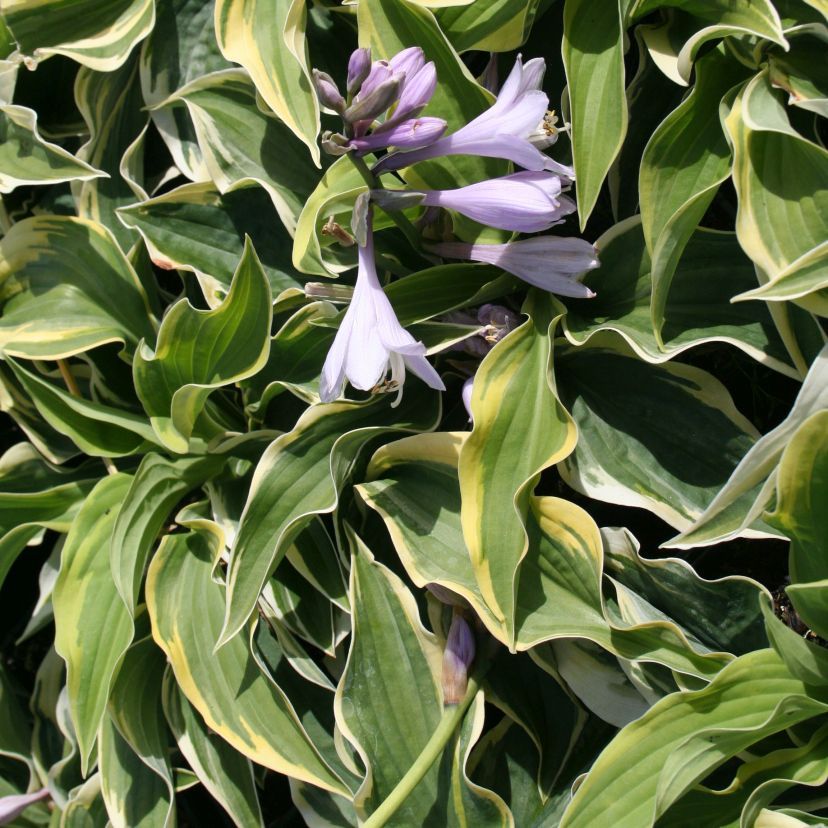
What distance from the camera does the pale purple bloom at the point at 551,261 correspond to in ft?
3.51

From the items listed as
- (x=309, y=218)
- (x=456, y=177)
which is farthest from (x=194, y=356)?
(x=456, y=177)

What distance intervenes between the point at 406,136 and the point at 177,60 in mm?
601

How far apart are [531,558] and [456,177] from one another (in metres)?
0.48

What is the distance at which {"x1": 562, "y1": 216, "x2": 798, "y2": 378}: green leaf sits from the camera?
103 cm

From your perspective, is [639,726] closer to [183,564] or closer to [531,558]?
[531,558]

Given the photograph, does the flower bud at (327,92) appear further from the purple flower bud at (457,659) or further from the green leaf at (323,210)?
the purple flower bud at (457,659)

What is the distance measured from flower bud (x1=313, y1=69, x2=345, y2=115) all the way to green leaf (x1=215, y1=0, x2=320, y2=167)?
7 centimetres

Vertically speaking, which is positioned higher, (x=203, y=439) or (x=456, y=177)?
(x=456, y=177)

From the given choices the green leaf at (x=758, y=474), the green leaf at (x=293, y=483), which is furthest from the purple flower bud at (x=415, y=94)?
the green leaf at (x=758, y=474)

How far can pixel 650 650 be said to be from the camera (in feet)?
3.38

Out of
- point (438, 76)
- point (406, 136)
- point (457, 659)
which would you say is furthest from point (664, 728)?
point (438, 76)

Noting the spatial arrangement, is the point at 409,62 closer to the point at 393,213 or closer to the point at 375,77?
the point at 375,77

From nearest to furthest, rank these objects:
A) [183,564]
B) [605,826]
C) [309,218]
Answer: [605,826]
[309,218]
[183,564]

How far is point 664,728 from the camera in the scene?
3.18 ft
